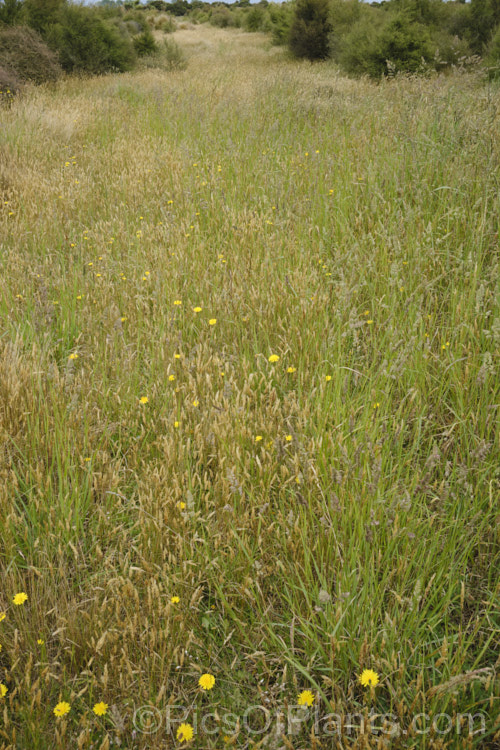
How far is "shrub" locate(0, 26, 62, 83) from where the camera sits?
1039 centimetres

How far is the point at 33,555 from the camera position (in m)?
1.63

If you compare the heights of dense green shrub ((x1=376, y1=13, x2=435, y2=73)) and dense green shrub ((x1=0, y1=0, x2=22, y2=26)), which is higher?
dense green shrub ((x1=0, y1=0, x2=22, y2=26))

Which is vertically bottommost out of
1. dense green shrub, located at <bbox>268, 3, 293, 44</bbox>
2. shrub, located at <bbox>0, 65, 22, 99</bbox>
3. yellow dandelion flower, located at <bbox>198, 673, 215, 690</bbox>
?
yellow dandelion flower, located at <bbox>198, 673, 215, 690</bbox>

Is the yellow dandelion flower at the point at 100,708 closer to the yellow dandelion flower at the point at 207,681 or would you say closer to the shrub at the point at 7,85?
the yellow dandelion flower at the point at 207,681

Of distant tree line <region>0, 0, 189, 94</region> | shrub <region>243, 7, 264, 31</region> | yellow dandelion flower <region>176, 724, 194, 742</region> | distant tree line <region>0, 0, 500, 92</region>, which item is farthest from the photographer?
shrub <region>243, 7, 264, 31</region>

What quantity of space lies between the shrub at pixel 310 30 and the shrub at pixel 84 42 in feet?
18.9

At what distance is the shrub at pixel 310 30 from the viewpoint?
15.1m

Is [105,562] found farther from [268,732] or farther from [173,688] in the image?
[268,732]

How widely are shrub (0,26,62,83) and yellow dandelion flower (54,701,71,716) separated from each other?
12.2 meters

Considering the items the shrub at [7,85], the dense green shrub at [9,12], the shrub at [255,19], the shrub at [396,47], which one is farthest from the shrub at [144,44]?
the shrub at [255,19]

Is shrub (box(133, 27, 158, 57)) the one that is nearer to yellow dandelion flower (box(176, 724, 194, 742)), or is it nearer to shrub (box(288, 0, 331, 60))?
shrub (box(288, 0, 331, 60))

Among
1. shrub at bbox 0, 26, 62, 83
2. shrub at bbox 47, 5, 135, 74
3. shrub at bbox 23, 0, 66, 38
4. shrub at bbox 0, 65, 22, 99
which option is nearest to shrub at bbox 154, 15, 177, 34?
shrub at bbox 47, 5, 135, 74

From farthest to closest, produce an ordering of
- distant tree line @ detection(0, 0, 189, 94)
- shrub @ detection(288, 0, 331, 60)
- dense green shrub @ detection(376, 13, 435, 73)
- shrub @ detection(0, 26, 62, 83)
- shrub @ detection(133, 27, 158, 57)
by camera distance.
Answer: shrub @ detection(133, 27, 158, 57), shrub @ detection(288, 0, 331, 60), distant tree line @ detection(0, 0, 189, 94), shrub @ detection(0, 26, 62, 83), dense green shrub @ detection(376, 13, 435, 73)

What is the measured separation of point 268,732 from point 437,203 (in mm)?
3282
